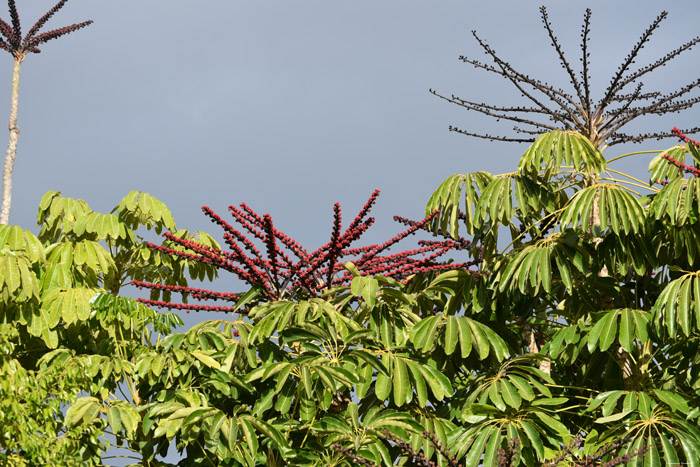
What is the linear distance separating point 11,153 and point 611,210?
20.7 feet

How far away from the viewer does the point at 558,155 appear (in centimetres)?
481

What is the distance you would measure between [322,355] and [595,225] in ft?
5.52

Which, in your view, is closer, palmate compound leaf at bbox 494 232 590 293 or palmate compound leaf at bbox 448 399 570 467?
palmate compound leaf at bbox 448 399 570 467

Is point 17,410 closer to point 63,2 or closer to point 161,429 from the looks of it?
point 161,429

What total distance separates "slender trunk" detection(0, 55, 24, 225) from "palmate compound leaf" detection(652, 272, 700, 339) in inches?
225

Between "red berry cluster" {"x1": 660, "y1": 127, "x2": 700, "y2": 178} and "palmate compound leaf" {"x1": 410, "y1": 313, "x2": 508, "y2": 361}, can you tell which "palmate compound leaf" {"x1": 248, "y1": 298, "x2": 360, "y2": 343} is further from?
"red berry cluster" {"x1": 660, "y1": 127, "x2": 700, "y2": 178}

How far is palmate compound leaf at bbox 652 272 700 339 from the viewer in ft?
13.0

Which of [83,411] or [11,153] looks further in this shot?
[11,153]

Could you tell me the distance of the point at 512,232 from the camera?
18.6 ft

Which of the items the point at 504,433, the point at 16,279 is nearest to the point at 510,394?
the point at 504,433

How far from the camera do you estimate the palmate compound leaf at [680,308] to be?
156 inches

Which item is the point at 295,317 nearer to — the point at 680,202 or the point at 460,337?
the point at 460,337

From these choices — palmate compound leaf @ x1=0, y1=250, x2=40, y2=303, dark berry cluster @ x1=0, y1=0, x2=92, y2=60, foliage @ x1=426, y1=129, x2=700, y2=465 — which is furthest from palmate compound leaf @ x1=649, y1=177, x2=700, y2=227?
dark berry cluster @ x1=0, y1=0, x2=92, y2=60

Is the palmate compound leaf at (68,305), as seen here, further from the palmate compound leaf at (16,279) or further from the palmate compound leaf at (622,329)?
the palmate compound leaf at (622,329)
